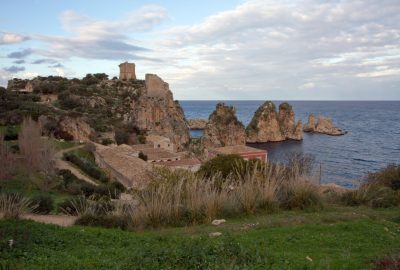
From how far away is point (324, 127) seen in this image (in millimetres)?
106375

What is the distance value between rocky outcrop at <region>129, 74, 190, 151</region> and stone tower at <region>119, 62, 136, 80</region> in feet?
89.9

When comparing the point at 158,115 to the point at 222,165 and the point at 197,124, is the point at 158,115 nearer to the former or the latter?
the point at 222,165

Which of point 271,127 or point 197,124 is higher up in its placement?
point 271,127

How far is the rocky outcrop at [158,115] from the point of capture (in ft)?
186

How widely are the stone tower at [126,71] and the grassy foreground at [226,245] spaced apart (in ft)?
272

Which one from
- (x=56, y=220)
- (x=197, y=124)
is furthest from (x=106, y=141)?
(x=197, y=124)

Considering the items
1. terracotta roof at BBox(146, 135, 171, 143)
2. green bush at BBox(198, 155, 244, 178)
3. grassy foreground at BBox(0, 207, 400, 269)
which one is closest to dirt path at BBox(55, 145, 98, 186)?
green bush at BBox(198, 155, 244, 178)

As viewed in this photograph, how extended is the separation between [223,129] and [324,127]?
39816 mm

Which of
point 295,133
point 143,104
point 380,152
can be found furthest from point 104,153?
point 295,133

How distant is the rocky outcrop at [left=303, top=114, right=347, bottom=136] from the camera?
335 ft

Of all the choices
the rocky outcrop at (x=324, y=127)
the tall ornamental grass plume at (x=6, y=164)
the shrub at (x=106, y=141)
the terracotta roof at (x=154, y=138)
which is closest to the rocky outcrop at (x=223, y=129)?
the terracotta roof at (x=154, y=138)

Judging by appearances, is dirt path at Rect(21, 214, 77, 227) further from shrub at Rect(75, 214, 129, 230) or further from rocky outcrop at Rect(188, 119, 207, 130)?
rocky outcrop at Rect(188, 119, 207, 130)

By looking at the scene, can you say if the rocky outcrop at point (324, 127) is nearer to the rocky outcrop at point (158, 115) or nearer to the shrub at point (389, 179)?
the rocky outcrop at point (158, 115)

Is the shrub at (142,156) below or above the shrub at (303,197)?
below
